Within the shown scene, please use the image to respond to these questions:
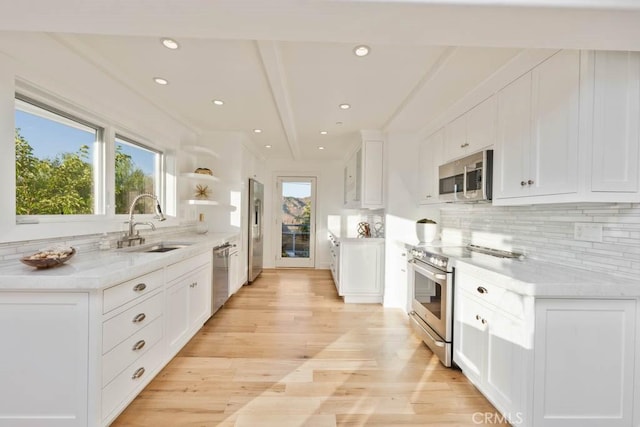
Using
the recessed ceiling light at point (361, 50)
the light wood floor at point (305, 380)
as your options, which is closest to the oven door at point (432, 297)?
the light wood floor at point (305, 380)

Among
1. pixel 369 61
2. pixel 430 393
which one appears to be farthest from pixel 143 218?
pixel 430 393

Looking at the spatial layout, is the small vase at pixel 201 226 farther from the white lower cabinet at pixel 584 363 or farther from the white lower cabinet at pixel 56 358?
the white lower cabinet at pixel 584 363

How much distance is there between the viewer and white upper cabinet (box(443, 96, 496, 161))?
222 centimetres

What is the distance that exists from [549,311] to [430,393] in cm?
96

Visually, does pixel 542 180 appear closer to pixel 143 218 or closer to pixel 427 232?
pixel 427 232

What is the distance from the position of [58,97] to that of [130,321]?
5.34 feet

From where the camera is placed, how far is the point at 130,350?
169cm

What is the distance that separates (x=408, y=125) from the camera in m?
3.39

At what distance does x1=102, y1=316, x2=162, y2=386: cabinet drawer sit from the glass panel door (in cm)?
405

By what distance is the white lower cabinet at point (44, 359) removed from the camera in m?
1.39

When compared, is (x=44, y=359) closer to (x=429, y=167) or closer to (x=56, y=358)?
(x=56, y=358)

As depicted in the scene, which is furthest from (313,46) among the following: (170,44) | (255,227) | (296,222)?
(296,222)

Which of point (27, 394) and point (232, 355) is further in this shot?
point (232, 355)

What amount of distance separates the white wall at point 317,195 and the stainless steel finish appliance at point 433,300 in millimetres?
3225
